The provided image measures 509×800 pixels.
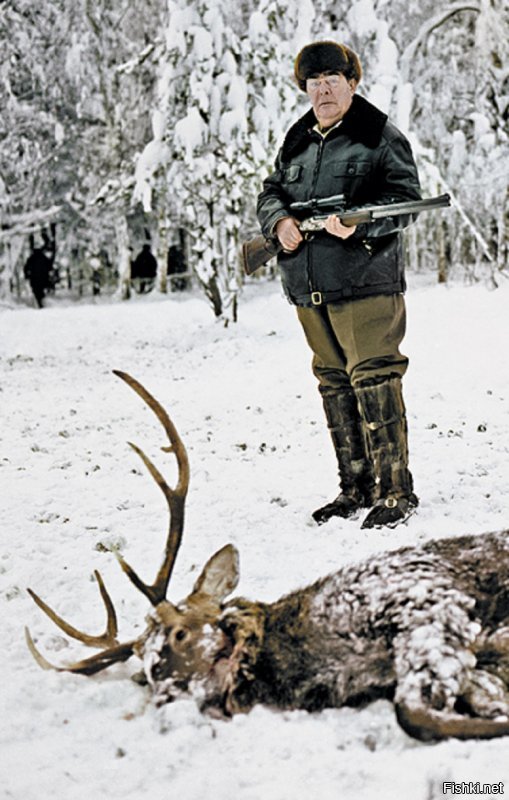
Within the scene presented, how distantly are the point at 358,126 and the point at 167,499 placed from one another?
5.54 feet

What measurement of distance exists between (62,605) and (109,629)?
1.86ft

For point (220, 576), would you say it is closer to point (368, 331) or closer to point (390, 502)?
point (390, 502)

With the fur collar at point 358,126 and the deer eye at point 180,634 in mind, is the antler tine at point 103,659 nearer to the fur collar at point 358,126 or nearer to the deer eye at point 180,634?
the deer eye at point 180,634

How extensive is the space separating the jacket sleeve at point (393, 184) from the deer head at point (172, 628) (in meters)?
1.22

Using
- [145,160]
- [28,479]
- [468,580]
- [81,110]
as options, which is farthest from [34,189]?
[468,580]

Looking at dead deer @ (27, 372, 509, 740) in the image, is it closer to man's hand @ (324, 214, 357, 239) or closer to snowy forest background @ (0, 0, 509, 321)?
man's hand @ (324, 214, 357, 239)

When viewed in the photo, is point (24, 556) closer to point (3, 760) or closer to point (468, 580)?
point (3, 760)

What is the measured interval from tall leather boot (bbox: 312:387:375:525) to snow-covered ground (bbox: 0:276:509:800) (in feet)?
0.52

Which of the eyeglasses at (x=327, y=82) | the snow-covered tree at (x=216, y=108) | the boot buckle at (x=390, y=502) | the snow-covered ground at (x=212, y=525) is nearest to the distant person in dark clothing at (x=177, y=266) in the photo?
the snow-covered tree at (x=216, y=108)

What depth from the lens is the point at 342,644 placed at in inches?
85.0

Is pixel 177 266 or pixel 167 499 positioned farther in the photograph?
pixel 177 266

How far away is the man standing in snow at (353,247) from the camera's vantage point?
309cm

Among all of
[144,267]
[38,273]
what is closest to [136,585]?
[38,273]

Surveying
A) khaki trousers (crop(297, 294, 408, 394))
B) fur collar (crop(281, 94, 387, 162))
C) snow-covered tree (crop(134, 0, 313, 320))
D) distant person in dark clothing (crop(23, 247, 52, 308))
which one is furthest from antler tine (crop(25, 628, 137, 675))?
distant person in dark clothing (crop(23, 247, 52, 308))
